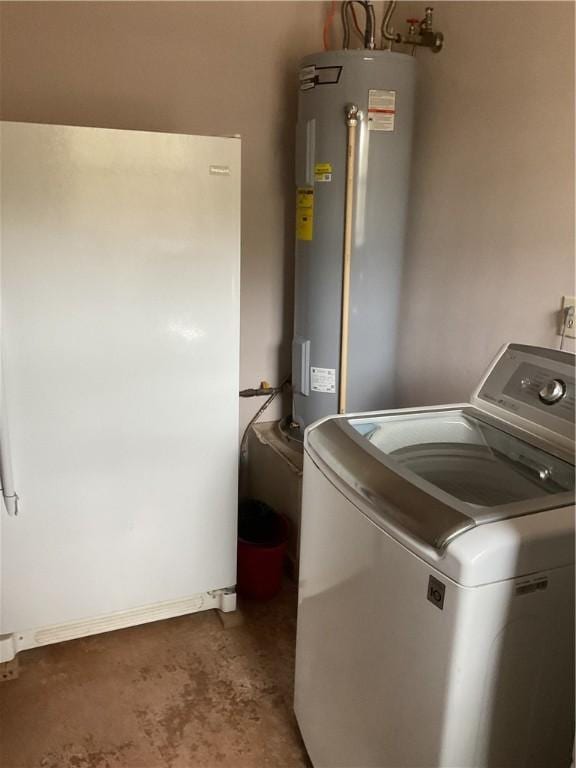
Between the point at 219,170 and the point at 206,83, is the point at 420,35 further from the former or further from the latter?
the point at 219,170

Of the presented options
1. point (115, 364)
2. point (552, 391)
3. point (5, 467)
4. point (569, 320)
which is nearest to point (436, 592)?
point (552, 391)

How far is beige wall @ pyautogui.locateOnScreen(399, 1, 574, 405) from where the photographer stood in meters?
1.74

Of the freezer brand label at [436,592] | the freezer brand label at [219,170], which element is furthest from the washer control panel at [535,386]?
the freezer brand label at [219,170]

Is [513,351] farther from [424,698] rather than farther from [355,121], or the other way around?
[355,121]

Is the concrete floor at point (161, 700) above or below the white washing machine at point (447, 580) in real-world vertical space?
below

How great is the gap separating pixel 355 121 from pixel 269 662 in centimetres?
178

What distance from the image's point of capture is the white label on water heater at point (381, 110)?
2.04m

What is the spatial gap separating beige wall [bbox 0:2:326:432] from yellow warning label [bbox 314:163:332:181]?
387mm

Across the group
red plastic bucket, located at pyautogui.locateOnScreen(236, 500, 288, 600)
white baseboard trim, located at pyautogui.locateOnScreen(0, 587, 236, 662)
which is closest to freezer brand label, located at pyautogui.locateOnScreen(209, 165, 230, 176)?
red plastic bucket, located at pyautogui.locateOnScreen(236, 500, 288, 600)

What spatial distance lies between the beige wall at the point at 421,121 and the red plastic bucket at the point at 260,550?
1.89 ft

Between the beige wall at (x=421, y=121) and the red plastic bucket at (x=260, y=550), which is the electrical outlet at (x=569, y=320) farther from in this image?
the red plastic bucket at (x=260, y=550)

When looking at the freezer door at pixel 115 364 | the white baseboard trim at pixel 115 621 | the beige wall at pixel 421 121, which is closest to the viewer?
the freezer door at pixel 115 364

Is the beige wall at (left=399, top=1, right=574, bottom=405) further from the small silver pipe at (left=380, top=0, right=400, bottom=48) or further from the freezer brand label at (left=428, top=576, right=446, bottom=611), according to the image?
the freezer brand label at (left=428, top=576, right=446, bottom=611)

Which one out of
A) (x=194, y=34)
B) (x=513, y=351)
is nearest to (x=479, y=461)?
(x=513, y=351)
